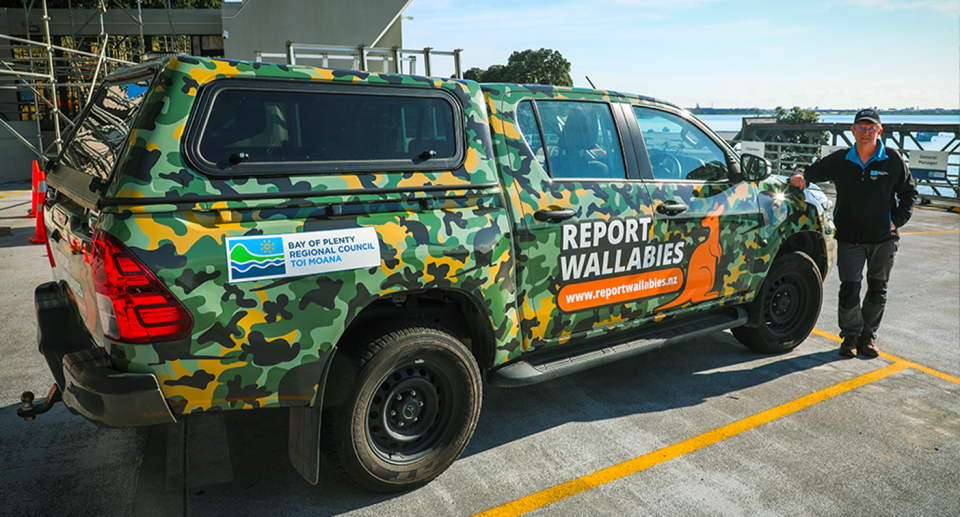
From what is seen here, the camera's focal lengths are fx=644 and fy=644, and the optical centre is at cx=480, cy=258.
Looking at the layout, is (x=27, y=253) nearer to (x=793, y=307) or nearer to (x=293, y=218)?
(x=293, y=218)

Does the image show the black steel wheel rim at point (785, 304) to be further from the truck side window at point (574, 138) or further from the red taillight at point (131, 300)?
the red taillight at point (131, 300)

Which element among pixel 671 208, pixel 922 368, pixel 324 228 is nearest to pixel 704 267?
pixel 671 208

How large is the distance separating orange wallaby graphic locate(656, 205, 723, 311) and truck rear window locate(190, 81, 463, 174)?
73.6 inches

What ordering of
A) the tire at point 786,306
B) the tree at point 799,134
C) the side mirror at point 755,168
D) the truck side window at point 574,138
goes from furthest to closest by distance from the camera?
the tree at point 799,134 → the tire at point 786,306 → the side mirror at point 755,168 → the truck side window at point 574,138

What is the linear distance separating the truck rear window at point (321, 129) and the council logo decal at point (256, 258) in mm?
306

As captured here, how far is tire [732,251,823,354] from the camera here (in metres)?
4.93

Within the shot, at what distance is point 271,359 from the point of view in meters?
2.68

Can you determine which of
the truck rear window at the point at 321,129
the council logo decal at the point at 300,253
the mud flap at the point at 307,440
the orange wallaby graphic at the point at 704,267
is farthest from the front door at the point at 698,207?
the mud flap at the point at 307,440

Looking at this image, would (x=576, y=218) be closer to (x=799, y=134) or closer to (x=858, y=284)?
(x=858, y=284)

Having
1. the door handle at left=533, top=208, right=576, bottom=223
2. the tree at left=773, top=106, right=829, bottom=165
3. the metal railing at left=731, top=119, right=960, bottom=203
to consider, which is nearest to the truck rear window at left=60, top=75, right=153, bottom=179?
the door handle at left=533, top=208, right=576, bottom=223

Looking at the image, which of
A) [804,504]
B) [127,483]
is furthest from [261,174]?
[804,504]

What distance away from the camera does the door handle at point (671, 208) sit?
3961mm

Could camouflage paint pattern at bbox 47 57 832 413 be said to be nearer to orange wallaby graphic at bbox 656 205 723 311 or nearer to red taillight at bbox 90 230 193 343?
red taillight at bbox 90 230 193 343

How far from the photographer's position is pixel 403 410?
10.4ft
